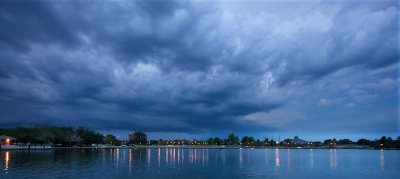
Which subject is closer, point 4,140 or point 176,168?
point 176,168

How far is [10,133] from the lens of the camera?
18738 cm

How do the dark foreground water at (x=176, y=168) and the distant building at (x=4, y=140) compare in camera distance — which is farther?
the distant building at (x=4, y=140)

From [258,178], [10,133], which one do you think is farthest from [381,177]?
[10,133]

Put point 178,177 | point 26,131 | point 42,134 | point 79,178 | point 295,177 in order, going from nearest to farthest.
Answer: point 79,178 < point 178,177 < point 295,177 < point 42,134 < point 26,131

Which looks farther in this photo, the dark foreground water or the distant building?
the distant building

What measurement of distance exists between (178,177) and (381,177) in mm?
31700

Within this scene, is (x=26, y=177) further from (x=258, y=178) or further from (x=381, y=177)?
(x=381, y=177)

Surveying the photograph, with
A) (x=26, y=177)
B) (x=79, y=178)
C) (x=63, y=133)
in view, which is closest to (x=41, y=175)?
(x=26, y=177)

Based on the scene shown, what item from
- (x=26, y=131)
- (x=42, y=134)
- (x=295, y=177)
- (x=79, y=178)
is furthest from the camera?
(x=26, y=131)

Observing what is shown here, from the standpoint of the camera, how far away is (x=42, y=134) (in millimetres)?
167750

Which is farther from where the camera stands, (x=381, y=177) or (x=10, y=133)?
(x=10, y=133)

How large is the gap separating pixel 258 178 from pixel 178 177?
11.3 m

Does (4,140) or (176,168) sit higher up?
(4,140)

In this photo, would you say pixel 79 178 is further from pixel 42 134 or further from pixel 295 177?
pixel 42 134
